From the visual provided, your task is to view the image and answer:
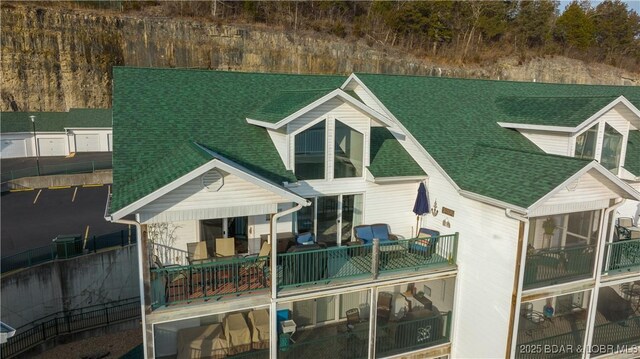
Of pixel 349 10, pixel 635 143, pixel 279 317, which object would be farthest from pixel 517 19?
pixel 279 317

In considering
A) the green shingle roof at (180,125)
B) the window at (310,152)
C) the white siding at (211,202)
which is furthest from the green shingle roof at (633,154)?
the white siding at (211,202)

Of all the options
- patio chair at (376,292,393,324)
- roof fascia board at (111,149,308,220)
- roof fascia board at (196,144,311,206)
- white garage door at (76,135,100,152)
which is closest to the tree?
white garage door at (76,135,100,152)

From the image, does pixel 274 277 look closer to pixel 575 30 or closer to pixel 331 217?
pixel 331 217

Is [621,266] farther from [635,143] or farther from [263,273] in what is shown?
[263,273]

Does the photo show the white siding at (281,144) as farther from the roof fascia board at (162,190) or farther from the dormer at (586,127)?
the dormer at (586,127)

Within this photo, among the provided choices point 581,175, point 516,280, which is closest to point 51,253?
point 516,280
